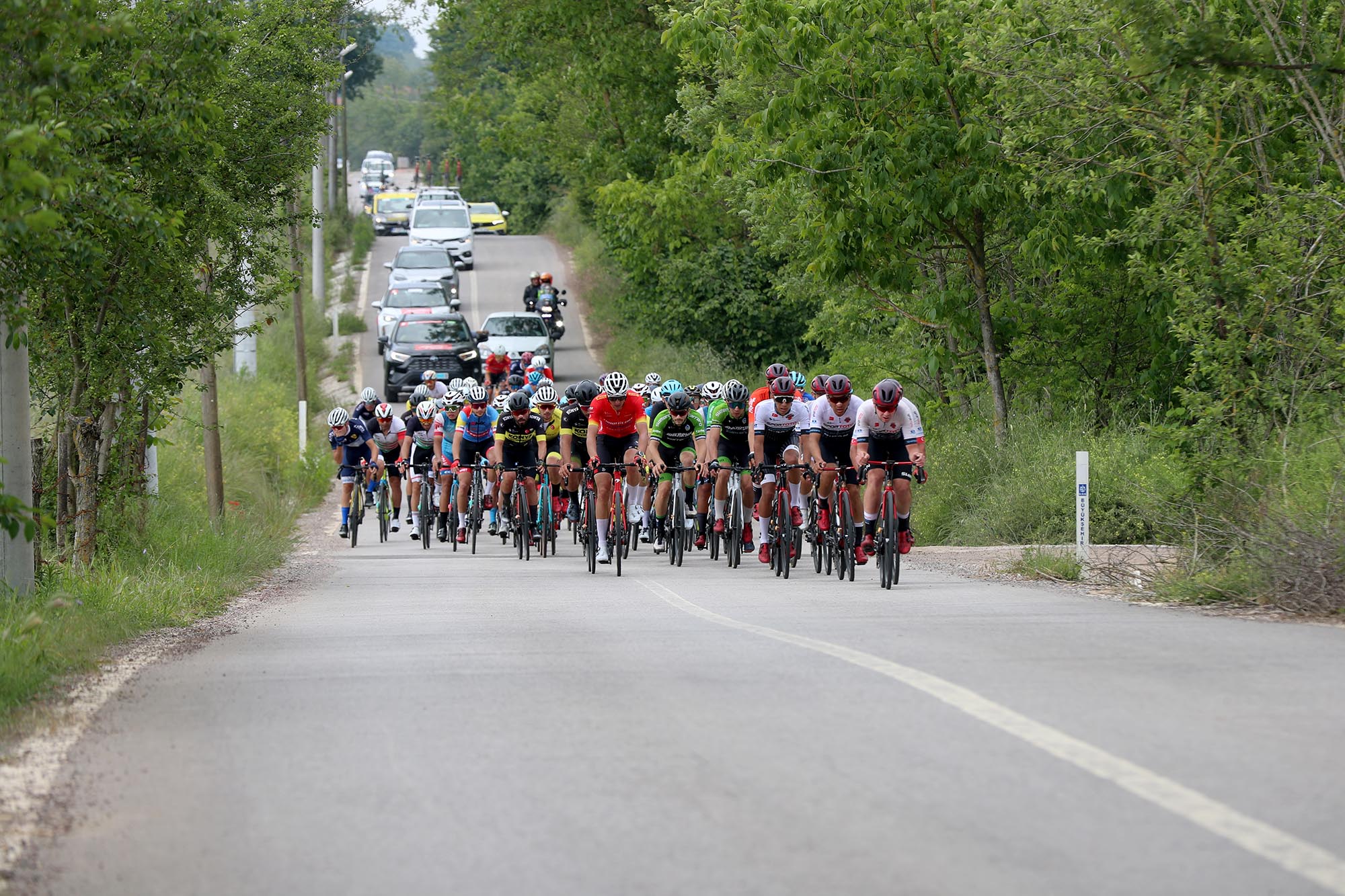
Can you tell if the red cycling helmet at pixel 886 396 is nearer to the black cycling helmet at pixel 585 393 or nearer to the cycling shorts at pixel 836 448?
the cycling shorts at pixel 836 448

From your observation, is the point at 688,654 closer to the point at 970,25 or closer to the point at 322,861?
the point at 322,861

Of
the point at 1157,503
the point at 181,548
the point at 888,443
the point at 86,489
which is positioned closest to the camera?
the point at 888,443

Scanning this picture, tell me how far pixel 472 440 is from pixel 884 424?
27.5ft

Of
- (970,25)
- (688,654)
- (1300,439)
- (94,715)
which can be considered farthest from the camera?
(970,25)

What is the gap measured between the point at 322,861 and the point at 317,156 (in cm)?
1564

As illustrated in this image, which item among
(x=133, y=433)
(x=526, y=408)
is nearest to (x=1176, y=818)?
(x=133, y=433)

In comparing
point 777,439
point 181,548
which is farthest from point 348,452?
point 777,439

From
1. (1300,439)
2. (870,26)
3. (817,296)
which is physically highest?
(870,26)

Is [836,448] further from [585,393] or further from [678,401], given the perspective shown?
[585,393]

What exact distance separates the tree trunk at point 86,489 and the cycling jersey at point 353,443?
800 cm

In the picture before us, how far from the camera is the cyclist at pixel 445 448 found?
924 inches

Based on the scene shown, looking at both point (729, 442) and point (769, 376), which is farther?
point (729, 442)

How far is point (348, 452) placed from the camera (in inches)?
985

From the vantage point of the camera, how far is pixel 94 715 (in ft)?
29.1
